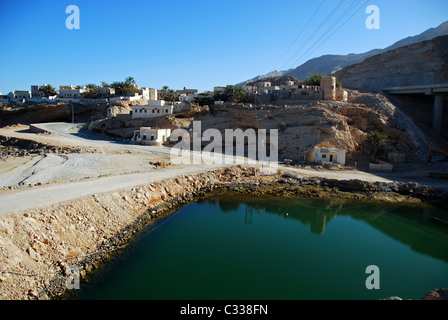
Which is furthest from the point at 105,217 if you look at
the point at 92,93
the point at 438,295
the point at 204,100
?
the point at 92,93

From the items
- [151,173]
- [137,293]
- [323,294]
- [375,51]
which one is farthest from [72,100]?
[375,51]

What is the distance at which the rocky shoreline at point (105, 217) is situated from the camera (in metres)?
10.4

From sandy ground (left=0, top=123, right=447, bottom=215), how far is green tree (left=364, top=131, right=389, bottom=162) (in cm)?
358

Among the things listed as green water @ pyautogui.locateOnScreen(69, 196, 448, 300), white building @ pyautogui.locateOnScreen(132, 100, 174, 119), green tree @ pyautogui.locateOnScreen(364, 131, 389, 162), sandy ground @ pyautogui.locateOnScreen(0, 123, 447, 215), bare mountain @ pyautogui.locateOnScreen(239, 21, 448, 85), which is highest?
bare mountain @ pyautogui.locateOnScreen(239, 21, 448, 85)

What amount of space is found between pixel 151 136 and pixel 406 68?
40173mm

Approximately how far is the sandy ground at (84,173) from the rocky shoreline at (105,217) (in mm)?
981

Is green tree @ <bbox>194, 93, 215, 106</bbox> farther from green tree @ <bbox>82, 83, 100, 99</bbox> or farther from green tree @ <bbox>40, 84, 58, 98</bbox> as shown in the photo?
green tree @ <bbox>40, 84, 58, 98</bbox>

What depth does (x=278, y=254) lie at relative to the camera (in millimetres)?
13945

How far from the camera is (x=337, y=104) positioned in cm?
3284

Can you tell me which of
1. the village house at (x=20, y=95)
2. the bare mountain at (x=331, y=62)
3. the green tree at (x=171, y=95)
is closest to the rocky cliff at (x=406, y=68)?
the green tree at (x=171, y=95)

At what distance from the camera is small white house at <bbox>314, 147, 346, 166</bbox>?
88.8ft

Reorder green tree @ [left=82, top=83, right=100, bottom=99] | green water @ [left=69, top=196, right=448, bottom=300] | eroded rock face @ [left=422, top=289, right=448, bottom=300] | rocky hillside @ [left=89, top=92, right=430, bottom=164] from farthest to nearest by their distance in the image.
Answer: green tree @ [left=82, top=83, right=100, bottom=99] → rocky hillside @ [left=89, top=92, right=430, bottom=164] → green water @ [left=69, top=196, right=448, bottom=300] → eroded rock face @ [left=422, top=289, right=448, bottom=300]

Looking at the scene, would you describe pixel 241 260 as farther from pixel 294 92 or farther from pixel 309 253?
pixel 294 92

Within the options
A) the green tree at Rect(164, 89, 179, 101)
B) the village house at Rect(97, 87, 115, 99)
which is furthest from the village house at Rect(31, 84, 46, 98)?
the green tree at Rect(164, 89, 179, 101)
